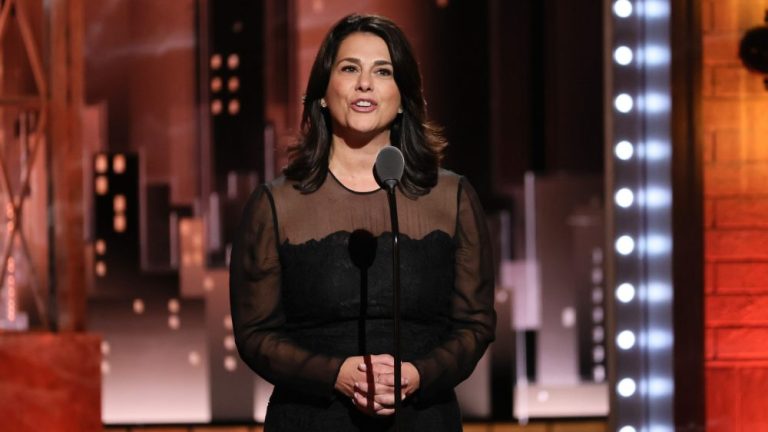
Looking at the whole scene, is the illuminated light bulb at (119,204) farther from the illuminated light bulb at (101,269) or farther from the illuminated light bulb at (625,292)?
the illuminated light bulb at (625,292)

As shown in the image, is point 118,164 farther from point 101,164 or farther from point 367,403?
point 367,403

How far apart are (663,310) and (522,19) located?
1.40 metres

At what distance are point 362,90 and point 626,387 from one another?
204 cm

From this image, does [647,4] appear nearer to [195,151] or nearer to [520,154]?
[520,154]

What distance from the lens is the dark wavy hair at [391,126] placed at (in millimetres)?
2264

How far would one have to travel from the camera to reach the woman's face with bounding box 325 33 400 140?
223 centimetres

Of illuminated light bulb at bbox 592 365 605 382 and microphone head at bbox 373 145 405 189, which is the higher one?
microphone head at bbox 373 145 405 189

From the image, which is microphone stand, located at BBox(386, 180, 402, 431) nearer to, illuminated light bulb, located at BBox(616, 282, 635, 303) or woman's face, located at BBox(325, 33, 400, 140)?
woman's face, located at BBox(325, 33, 400, 140)

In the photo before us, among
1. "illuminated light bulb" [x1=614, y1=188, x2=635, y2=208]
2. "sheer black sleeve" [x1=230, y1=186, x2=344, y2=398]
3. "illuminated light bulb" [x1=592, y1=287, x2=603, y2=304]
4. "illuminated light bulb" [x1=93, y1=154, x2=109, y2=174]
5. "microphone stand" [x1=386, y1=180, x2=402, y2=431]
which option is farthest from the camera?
"illuminated light bulb" [x1=592, y1=287, x2=603, y2=304]

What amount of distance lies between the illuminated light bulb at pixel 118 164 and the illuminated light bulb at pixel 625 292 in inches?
73.6

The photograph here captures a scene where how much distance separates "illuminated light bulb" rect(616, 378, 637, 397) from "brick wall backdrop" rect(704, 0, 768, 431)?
0.23m

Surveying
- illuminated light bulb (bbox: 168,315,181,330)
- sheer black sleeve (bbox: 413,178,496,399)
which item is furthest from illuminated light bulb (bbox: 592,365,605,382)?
sheer black sleeve (bbox: 413,178,496,399)

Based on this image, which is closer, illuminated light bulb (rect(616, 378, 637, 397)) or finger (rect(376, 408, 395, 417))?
finger (rect(376, 408, 395, 417))

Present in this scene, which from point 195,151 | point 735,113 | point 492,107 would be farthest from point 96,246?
point 735,113
